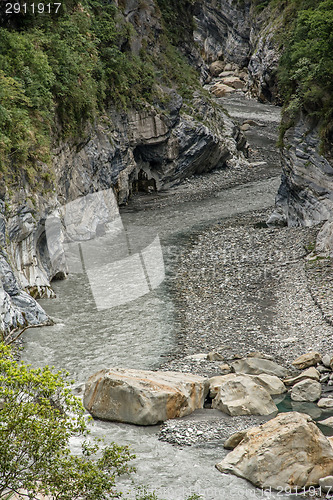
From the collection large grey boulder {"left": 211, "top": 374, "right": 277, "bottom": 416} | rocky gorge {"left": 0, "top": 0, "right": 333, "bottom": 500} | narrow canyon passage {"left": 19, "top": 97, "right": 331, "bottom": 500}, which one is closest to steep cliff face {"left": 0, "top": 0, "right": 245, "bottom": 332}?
rocky gorge {"left": 0, "top": 0, "right": 333, "bottom": 500}

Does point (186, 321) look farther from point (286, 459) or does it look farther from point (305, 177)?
point (305, 177)

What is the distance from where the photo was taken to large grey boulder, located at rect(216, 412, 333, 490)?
10617 mm

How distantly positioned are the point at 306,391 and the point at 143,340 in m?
7.24

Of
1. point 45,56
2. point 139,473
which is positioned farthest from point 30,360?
point 45,56

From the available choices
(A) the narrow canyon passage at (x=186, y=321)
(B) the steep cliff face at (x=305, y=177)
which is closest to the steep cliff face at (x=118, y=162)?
(A) the narrow canyon passage at (x=186, y=321)

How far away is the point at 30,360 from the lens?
57.3 ft

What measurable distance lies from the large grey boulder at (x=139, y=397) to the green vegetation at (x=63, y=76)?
11.6 m

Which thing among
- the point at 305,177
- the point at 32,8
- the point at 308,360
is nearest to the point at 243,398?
the point at 308,360

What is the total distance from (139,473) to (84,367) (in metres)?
6.50

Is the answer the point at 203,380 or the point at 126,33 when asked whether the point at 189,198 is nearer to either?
the point at 126,33

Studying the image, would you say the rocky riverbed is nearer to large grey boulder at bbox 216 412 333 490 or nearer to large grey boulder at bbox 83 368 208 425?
large grey boulder at bbox 83 368 208 425

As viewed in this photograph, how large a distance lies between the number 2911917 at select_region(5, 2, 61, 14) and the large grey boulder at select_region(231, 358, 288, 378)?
23.5 m

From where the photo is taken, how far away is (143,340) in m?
19.9

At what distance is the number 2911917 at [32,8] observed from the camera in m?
28.0
